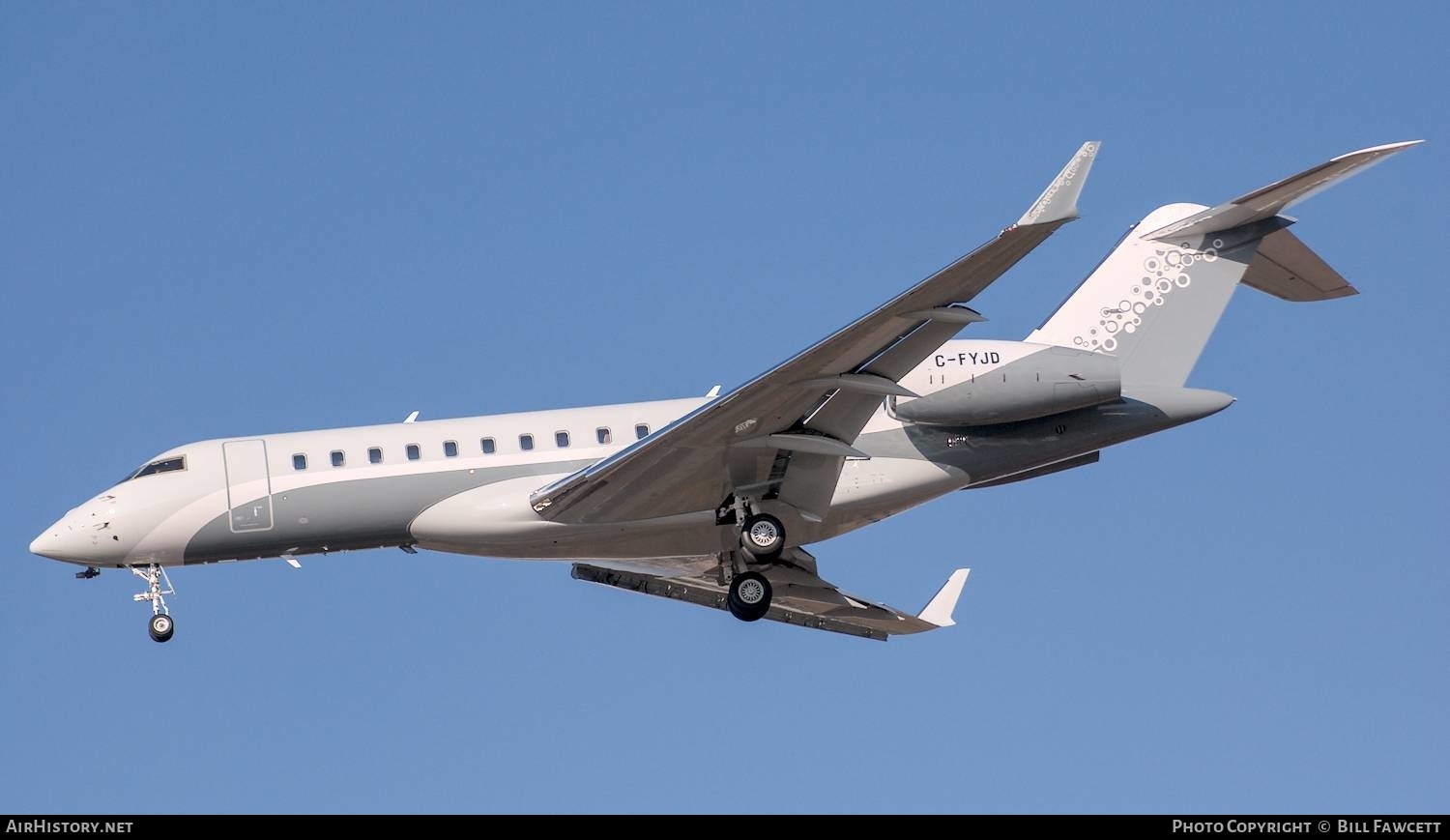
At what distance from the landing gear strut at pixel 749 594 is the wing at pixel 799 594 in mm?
1908

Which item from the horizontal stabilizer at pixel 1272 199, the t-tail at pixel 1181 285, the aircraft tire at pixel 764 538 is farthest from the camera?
the t-tail at pixel 1181 285

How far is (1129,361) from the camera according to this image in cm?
2419

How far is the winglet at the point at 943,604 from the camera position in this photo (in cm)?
2669

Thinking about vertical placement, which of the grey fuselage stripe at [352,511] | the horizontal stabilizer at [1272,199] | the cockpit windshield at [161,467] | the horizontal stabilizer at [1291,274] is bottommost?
the grey fuselage stripe at [352,511]

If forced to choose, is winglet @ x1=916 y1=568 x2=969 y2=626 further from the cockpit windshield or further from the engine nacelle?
the cockpit windshield

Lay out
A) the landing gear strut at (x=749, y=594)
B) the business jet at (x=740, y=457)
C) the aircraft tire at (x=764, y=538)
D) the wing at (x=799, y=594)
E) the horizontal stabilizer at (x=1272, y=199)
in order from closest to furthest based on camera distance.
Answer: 1. the horizontal stabilizer at (x=1272, y=199)
2. the business jet at (x=740, y=457)
3. the aircraft tire at (x=764, y=538)
4. the landing gear strut at (x=749, y=594)
5. the wing at (x=799, y=594)

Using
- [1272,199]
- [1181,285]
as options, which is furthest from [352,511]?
[1272,199]

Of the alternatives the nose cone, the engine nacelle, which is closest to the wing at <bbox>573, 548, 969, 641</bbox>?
the engine nacelle

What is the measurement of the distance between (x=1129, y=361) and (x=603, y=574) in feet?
26.5

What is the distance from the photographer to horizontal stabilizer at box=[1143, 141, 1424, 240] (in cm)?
2177

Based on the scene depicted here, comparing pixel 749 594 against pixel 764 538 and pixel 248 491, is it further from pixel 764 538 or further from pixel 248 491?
pixel 248 491

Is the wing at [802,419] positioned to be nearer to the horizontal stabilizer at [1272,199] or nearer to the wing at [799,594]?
the wing at [799,594]

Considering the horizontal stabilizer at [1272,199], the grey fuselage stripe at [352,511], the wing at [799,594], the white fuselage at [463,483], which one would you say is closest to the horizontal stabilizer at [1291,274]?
the horizontal stabilizer at [1272,199]
